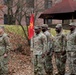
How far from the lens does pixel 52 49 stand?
12336mm

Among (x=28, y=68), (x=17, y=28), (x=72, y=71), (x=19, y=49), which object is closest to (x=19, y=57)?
(x=19, y=49)

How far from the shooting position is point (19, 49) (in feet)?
65.0

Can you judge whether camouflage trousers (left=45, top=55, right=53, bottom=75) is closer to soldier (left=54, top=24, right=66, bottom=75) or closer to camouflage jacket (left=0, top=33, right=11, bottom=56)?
soldier (left=54, top=24, right=66, bottom=75)

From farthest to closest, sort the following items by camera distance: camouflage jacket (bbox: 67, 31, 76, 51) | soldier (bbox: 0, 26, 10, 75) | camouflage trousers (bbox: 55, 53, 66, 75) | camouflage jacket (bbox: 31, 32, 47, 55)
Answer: camouflage trousers (bbox: 55, 53, 66, 75) → camouflage jacket (bbox: 31, 32, 47, 55) → soldier (bbox: 0, 26, 10, 75) → camouflage jacket (bbox: 67, 31, 76, 51)

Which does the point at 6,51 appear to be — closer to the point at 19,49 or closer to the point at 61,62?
the point at 61,62

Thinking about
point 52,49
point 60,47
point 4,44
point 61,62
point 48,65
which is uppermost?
point 4,44

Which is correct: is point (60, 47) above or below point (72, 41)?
below

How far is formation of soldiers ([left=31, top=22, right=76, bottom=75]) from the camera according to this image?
10.8 m

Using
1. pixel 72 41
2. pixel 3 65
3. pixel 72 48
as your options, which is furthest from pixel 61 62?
pixel 3 65

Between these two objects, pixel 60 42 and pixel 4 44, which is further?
pixel 60 42

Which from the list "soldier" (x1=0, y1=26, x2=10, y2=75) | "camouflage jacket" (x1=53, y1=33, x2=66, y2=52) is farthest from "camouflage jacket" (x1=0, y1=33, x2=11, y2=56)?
"camouflage jacket" (x1=53, y1=33, x2=66, y2=52)

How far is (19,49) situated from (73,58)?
925 cm

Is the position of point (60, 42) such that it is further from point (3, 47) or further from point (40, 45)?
point (3, 47)

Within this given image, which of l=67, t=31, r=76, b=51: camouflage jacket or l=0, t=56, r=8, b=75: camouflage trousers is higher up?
l=67, t=31, r=76, b=51: camouflage jacket
